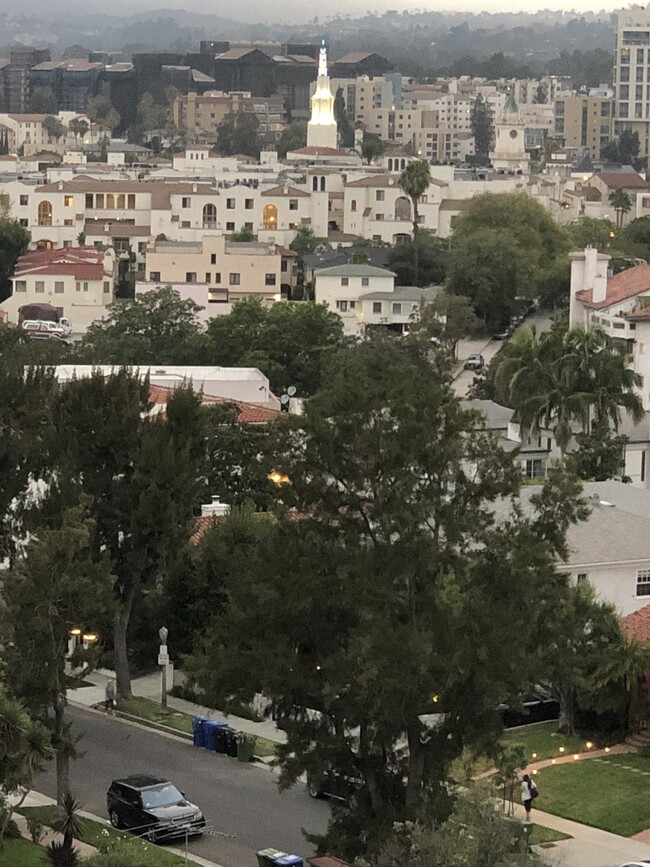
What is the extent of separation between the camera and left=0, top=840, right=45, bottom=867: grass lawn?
92.9ft

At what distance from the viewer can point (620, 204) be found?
156m

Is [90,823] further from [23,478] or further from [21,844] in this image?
[23,478]

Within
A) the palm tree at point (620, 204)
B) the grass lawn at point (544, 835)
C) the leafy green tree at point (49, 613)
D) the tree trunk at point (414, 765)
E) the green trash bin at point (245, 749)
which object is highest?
the leafy green tree at point (49, 613)

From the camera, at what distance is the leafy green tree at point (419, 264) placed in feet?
374

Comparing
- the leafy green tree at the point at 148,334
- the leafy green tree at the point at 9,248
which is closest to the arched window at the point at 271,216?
the leafy green tree at the point at 9,248

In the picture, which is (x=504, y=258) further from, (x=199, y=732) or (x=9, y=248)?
(x=199, y=732)

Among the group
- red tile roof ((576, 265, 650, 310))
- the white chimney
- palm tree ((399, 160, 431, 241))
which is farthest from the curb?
palm tree ((399, 160, 431, 241))

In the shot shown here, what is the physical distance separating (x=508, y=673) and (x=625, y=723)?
783 centimetres

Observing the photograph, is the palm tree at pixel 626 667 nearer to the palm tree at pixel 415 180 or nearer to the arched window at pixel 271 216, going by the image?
the palm tree at pixel 415 180

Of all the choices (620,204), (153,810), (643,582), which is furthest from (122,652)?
(620,204)

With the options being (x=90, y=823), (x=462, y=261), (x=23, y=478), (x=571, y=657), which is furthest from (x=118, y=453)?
(x=462, y=261)

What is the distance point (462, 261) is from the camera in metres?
102

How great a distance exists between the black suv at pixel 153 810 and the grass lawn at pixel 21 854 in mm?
1459

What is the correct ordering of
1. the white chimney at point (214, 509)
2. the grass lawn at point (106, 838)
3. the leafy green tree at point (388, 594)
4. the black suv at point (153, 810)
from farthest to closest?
the white chimney at point (214, 509), the black suv at point (153, 810), the grass lawn at point (106, 838), the leafy green tree at point (388, 594)
